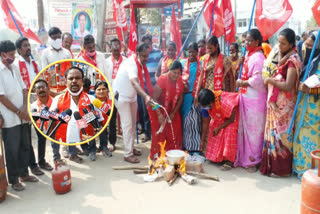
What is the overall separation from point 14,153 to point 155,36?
10.6 meters

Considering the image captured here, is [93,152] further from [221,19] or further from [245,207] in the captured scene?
[221,19]

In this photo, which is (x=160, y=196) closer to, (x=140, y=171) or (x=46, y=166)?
(x=140, y=171)

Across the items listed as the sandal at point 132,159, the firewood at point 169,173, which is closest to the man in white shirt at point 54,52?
the sandal at point 132,159

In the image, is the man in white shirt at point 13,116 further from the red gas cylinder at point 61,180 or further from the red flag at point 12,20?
the red flag at point 12,20

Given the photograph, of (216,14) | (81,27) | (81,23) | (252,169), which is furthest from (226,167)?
(81,23)

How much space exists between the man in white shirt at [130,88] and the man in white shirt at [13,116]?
126 centimetres

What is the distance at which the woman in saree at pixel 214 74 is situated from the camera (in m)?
3.95

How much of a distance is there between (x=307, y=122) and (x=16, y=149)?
345 centimetres

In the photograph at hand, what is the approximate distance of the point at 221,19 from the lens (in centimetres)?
509

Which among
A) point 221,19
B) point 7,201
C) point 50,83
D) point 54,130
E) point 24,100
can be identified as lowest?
point 7,201

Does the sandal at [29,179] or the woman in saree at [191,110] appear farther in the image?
the woman in saree at [191,110]

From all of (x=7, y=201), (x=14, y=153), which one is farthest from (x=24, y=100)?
(x=7, y=201)

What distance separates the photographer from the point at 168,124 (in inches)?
165

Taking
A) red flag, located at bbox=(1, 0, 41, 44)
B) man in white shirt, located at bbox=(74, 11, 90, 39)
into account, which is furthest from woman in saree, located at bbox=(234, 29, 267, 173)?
man in white shirt, located at bbox=(74, 11, 90, 39)
